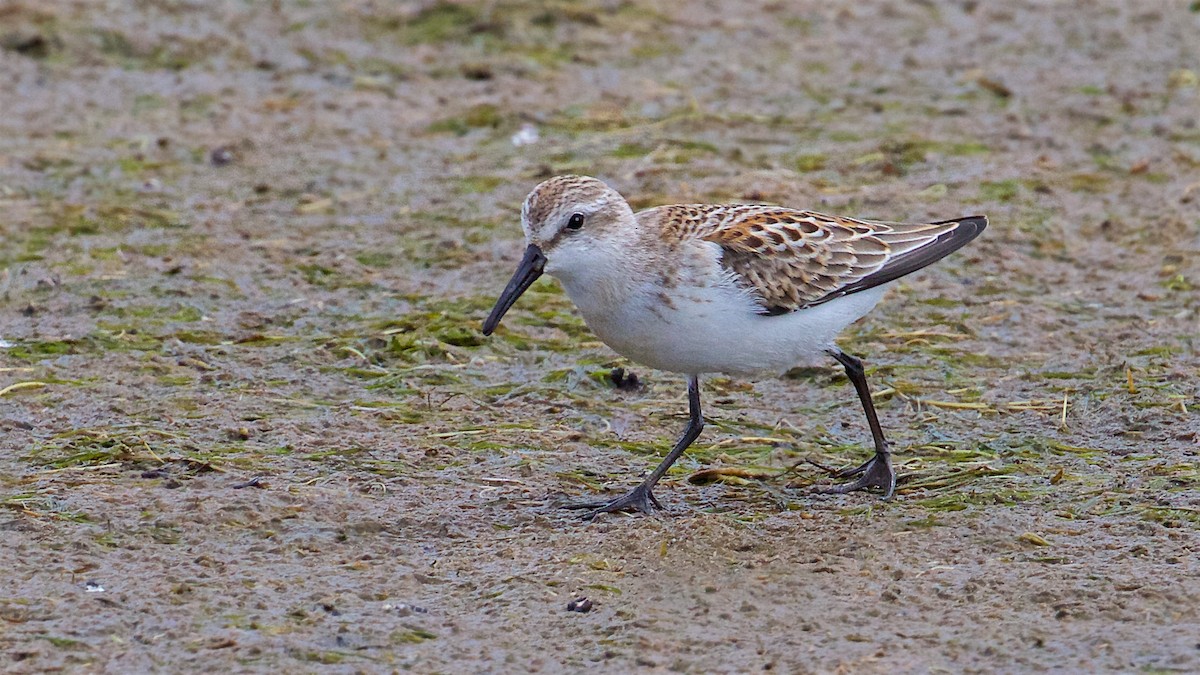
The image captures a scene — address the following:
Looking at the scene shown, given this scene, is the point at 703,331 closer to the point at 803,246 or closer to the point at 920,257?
the point at 803,246

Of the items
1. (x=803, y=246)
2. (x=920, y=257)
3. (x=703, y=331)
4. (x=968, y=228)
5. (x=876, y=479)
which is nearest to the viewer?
(x=703, y=331)

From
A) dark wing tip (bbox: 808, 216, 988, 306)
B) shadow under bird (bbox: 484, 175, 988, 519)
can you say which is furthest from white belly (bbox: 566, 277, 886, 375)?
dark wing tip (bbox: 808, 216, 988, 306)

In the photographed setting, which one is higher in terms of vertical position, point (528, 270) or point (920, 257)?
point (528, 270)

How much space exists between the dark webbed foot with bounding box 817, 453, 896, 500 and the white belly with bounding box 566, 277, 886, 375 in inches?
23.1

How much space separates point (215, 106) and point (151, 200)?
5.69 feet

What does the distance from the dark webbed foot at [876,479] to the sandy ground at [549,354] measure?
0.32 feet

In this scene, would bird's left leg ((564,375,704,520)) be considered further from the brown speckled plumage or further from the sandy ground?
the brown speckled plumage

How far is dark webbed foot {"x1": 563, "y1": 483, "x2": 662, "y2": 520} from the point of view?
22.6 feet

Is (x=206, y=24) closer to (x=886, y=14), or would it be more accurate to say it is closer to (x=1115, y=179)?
(x=886, y=14)

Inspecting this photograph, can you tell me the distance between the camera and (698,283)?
267 inches

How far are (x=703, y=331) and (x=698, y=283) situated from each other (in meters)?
0.21

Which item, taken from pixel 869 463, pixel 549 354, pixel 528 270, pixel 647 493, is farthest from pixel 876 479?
pixel 549 354

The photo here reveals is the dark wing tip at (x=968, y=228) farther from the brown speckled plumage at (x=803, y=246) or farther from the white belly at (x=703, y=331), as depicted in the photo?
the white belly at (x=703, y=331)

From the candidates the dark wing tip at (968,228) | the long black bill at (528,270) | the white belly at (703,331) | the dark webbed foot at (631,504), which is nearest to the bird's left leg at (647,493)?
the dark webbed foot at (631,504)
